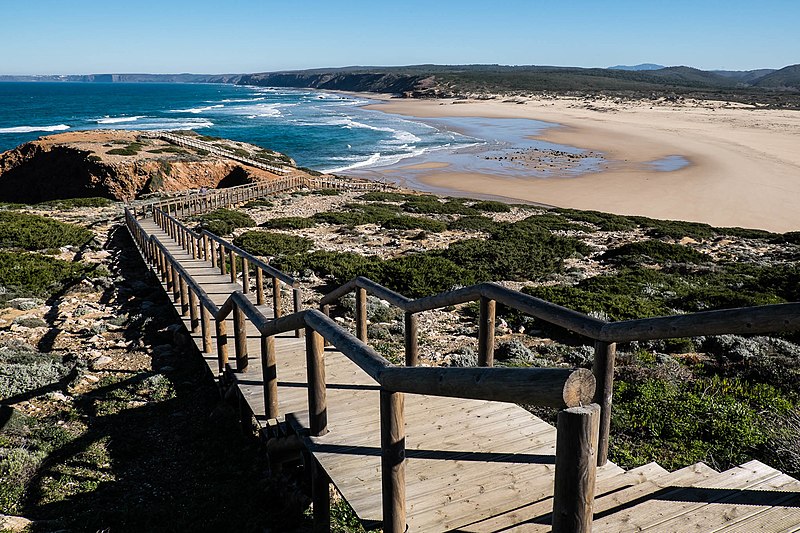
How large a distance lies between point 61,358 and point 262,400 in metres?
4.46

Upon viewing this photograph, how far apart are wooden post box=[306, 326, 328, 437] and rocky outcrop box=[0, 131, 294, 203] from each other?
27.8 m

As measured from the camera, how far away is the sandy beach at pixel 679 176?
2889 centimetres

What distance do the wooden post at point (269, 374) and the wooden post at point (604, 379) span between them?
2.62m

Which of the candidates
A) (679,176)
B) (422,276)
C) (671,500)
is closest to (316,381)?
(671,500)

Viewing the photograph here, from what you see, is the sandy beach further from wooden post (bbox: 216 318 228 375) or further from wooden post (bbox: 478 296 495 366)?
wooden post (bbox: 216 318 228 375)

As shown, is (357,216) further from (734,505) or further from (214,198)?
(734,505)

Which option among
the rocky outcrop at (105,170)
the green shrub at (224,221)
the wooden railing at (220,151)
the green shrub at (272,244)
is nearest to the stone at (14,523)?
the green shrub at (272,244)

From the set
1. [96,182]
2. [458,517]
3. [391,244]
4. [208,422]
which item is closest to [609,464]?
[458,517]

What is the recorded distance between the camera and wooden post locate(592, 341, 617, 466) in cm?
355

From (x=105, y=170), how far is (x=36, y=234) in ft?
47.8

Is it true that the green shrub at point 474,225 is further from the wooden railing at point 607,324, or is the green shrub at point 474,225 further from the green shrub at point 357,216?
the wooden railing at point 607,324

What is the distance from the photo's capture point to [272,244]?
1645cm

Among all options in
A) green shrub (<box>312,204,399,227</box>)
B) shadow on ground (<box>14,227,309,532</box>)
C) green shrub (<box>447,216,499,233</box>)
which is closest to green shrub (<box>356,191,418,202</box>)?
green shrub (<box>312,204,399,227</box>)

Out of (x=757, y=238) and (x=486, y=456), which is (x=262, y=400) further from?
(x=757, y=238)
